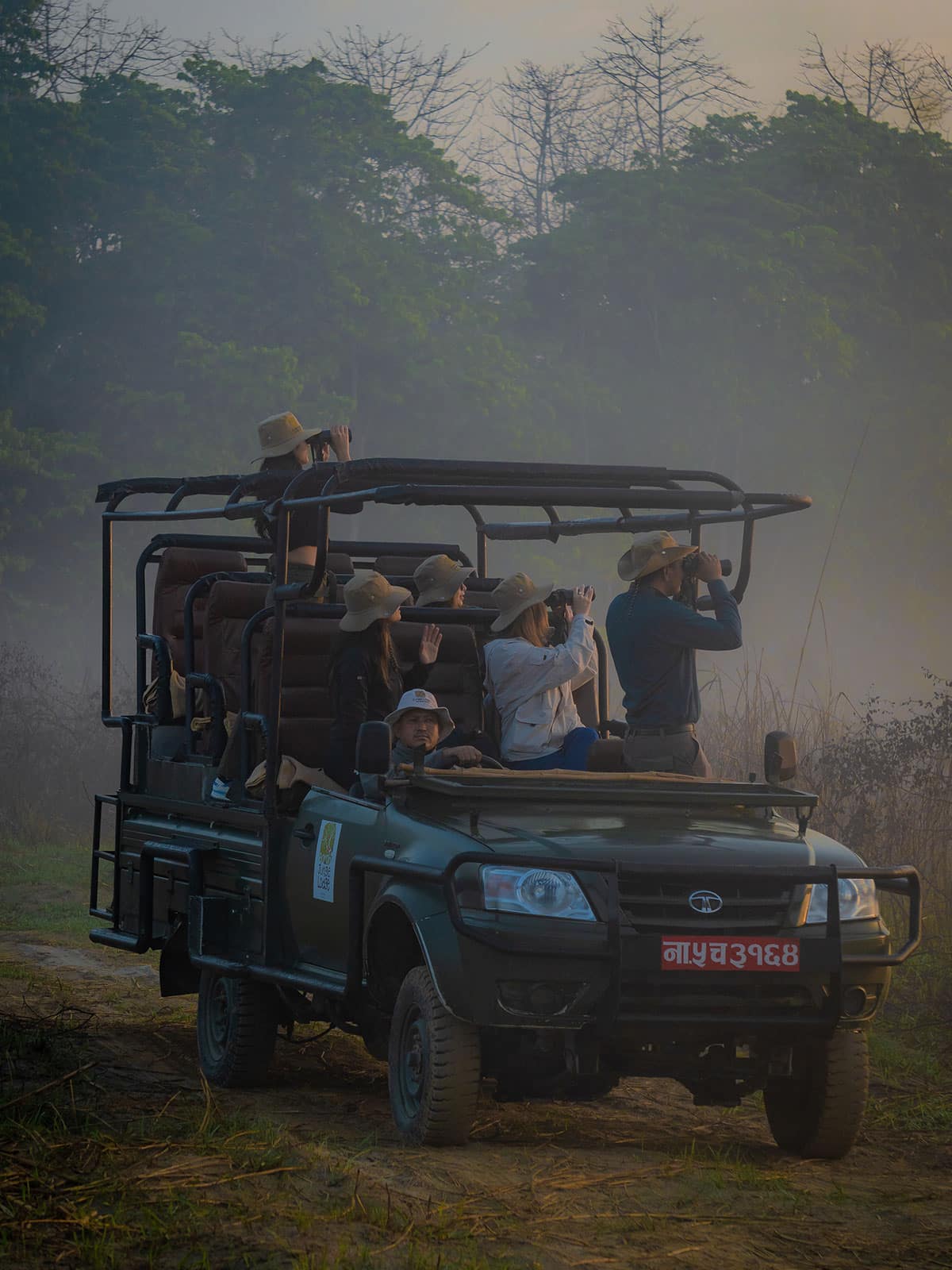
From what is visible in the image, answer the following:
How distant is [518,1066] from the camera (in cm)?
610

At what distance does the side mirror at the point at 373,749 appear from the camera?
6.48m

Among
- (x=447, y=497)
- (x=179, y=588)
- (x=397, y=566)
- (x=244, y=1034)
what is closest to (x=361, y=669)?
(x=447, y=497)

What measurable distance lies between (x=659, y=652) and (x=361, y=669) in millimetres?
1450

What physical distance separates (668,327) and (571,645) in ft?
125

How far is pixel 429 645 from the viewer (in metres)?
8.25

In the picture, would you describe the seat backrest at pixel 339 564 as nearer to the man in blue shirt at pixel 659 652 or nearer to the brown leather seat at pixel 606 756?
the man in blue shirt at pixel 659 652

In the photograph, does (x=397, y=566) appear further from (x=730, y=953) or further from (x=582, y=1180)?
(x=582, y=1180)

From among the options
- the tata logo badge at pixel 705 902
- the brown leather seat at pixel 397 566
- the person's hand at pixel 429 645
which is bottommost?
the tata logo badge at pixel 705 902

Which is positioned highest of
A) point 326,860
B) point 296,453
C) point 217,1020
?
point 296,453

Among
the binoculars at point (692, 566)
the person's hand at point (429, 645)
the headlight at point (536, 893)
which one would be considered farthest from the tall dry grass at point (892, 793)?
the headlight at point (536, 893)

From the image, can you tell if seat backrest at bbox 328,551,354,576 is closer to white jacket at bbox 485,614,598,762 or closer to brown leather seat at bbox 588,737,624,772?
white jacket at bbox 485,614,598,762

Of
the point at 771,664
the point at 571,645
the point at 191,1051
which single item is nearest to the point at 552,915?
the point at 571,645

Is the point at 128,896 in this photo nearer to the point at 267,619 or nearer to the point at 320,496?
the point at 267,619

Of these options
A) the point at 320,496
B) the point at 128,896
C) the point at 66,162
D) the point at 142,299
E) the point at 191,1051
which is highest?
the point at 66,162
